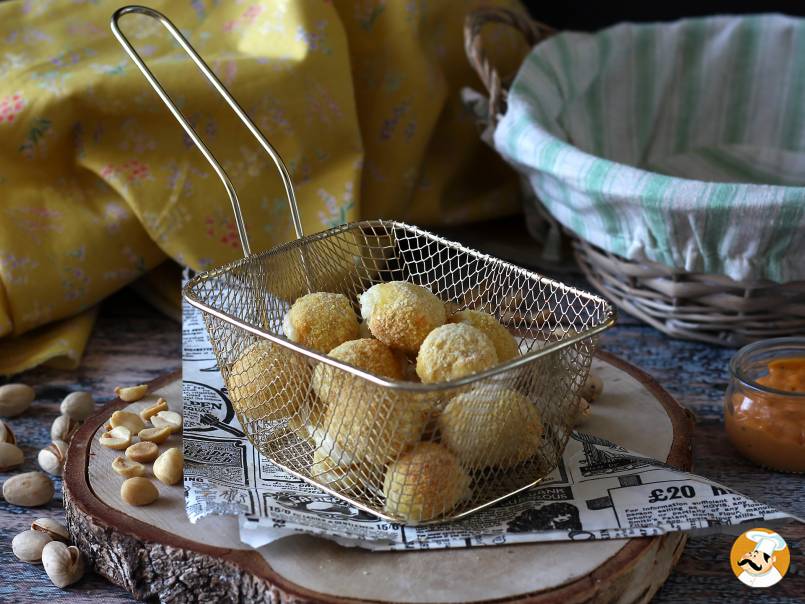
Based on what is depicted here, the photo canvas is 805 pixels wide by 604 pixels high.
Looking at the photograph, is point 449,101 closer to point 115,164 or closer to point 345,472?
point 115,164

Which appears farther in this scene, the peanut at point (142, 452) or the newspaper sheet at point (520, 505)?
the peanut at point (142, 452)

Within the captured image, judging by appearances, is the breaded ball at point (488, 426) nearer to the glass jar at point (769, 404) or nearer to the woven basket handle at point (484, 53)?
the glass jar at point (769, 404)

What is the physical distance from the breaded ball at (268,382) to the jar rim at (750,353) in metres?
0.44

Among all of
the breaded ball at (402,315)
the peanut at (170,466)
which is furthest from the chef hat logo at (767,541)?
the peanut at (170,466)

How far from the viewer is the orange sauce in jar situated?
91 cm

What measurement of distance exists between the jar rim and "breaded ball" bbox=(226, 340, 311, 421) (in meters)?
0.44

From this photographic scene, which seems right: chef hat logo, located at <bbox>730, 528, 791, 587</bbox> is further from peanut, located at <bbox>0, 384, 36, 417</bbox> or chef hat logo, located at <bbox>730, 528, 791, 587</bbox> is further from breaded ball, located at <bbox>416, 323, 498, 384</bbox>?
peanut, located at <bbox>0, 384, 36, 417</bbox>

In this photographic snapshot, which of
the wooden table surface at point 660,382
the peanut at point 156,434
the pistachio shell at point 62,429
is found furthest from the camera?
the pistachio shell at point 62,429

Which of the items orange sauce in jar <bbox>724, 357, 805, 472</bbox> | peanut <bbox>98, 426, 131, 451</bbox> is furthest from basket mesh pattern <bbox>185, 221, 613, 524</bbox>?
orange sauce in jar <bbox>724, 357, 805, 472</bbox>

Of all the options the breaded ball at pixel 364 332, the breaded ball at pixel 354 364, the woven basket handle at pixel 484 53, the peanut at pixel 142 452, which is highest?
the woven basket handle at pixel 484 53

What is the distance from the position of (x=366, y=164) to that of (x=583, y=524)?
801mm

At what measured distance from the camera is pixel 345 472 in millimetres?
773

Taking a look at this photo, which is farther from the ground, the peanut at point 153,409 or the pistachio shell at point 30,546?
the peanut at point 153,409

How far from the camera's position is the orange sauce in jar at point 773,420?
35.9 inches
